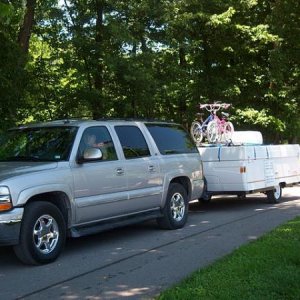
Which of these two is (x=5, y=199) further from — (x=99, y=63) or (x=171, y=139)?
(x=99, y=63)

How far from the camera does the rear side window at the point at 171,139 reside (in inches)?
410

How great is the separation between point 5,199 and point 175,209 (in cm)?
411

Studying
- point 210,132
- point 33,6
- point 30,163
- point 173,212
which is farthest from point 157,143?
point 33,6

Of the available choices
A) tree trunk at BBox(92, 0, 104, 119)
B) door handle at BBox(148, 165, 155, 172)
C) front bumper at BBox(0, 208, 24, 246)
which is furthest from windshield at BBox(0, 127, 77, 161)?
tree trunk at BBox(92, 0, 104, 119)

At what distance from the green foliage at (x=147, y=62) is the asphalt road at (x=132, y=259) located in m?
4.93

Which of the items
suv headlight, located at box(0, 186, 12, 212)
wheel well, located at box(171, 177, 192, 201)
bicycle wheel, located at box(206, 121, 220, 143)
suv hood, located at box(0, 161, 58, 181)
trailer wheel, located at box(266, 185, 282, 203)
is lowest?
trailer wheel, located at box(266, 185, 282, 203)

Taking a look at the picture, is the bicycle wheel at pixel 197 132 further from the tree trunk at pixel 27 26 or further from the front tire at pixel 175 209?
the front tire at pixel 175 209

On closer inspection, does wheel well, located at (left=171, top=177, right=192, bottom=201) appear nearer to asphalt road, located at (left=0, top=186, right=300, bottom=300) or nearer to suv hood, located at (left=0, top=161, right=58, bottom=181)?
asphalt road, located at (left=0, top=186, right=300, bottom=300)

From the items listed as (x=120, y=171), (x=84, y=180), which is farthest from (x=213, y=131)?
(x=84, y=180)

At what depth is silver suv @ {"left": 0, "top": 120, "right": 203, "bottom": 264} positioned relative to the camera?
732 centimetres

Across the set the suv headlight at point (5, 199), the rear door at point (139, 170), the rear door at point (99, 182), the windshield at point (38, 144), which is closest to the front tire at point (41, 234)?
the suv headlight at point (5, 199)

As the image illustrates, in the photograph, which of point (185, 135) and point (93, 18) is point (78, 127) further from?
point (93, 18)

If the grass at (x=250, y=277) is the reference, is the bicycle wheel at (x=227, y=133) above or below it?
above

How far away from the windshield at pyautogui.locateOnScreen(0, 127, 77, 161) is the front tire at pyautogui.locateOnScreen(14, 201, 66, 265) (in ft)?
2.84
